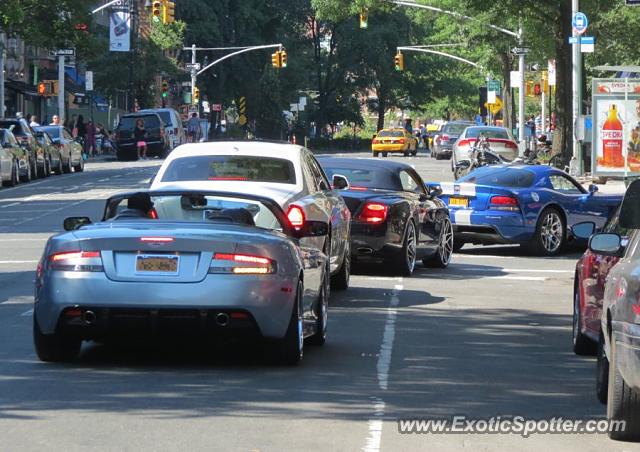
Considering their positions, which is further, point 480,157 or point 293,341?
point 480,157

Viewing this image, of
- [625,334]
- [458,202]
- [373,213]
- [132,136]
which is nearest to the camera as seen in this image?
[625,334]

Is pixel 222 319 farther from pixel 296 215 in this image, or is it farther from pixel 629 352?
pixel 296 215

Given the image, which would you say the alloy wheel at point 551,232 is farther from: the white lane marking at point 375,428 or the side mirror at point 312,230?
the white lane marking at point 375,428

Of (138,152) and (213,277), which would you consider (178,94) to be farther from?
(213,277)

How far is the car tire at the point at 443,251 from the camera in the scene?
2033 centimetres

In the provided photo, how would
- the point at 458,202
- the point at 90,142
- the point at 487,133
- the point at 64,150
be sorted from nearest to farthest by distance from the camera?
the point at 458,202 → the point at 487,133 → the point at 64,150 → the point at 90,142

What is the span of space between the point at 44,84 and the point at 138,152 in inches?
311

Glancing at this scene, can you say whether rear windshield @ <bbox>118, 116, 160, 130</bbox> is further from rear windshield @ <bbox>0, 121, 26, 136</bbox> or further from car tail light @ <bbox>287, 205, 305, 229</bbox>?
car tail light @ <bbox>287, 205, 305, 229</bbox>

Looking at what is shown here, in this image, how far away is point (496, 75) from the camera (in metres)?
85.3

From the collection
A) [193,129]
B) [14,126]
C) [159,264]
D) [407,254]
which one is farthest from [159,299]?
[193,129]

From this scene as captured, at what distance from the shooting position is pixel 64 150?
167ft

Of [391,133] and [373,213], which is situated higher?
[391,133]

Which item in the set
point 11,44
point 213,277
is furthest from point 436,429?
point 11,44
